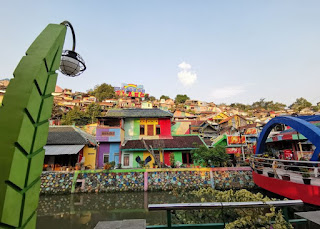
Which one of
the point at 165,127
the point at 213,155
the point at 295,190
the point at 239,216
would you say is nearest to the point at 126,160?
the point at 165,127

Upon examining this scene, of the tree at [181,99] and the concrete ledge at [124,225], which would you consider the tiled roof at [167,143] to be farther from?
the tree at [181,99]

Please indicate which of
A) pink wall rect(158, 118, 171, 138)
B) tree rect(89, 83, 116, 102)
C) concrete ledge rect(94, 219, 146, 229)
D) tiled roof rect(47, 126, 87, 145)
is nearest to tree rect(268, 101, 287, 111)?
Answer: tree rect(89, 83, 116, 102)

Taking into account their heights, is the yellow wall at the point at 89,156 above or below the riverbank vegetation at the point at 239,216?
above

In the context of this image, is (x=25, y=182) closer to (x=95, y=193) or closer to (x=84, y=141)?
(x=95, y=193)

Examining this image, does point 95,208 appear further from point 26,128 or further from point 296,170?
point 296,170

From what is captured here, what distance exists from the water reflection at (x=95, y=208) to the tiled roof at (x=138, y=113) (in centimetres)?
835

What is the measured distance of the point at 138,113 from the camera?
19.8 m

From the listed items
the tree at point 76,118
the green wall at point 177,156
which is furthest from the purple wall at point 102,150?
the tree at point 76,118

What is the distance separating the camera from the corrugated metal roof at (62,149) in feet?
49.8

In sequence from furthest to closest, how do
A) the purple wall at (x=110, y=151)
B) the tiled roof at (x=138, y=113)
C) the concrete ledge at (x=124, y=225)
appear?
the tiled roof at (x=138, y=113) → the purple wall at (x=110, y=151) → the concrete ledge at (x=124, y=225)

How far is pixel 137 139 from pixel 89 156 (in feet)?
18.5

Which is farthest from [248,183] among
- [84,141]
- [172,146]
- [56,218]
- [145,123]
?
[84,141]

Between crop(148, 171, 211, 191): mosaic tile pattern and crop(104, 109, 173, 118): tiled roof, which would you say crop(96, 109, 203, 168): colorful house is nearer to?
crop(104, 109, 173, 118): tiled roof

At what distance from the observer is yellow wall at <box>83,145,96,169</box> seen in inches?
712
